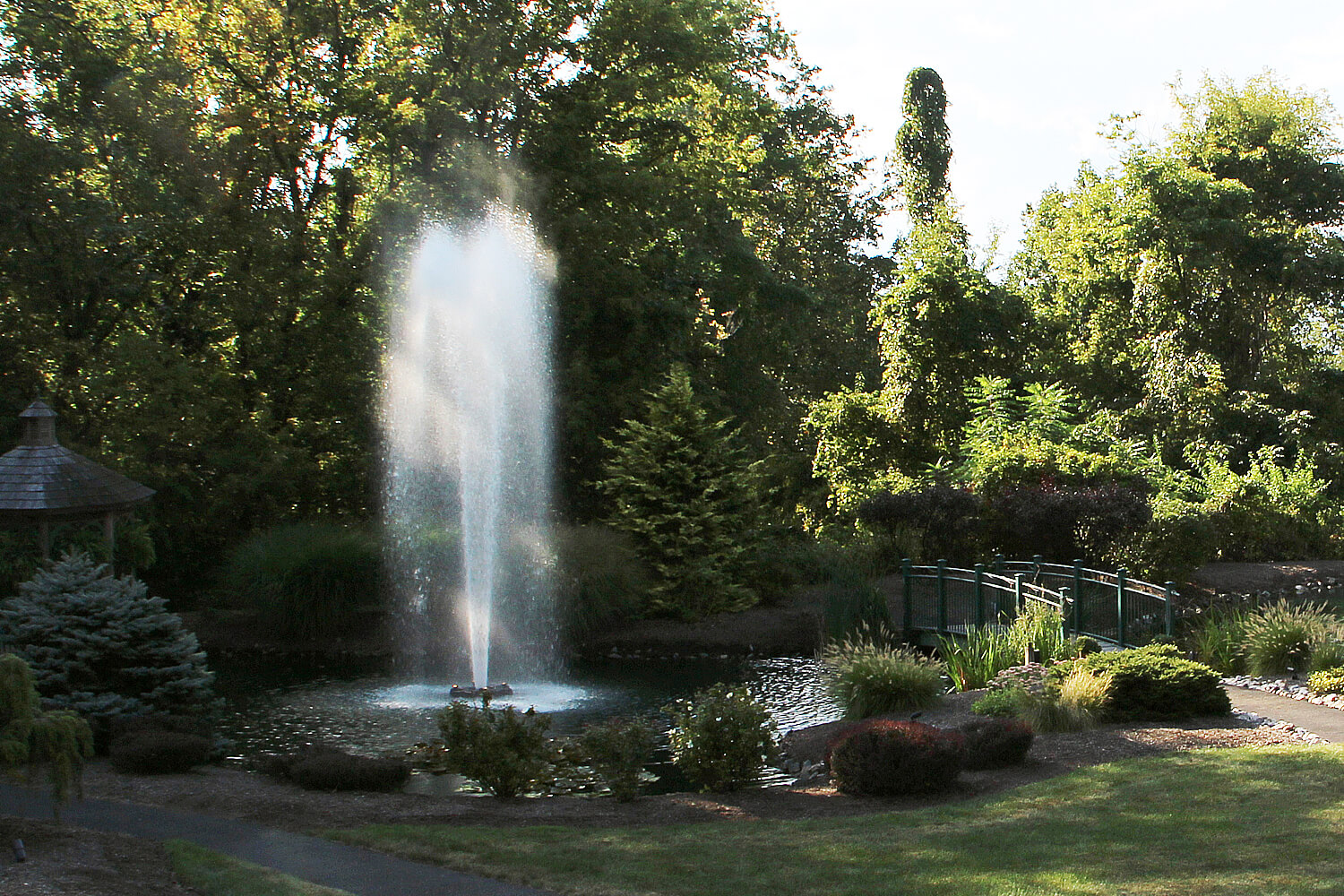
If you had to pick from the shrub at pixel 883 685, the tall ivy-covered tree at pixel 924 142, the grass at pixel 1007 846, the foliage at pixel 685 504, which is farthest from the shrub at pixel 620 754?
the tall ivy-covered tree at pixel 924 142

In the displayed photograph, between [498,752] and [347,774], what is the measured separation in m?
1.25

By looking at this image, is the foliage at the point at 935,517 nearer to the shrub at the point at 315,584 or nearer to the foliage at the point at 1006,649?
the foliage at the point at 1006,649

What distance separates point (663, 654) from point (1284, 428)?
20.1m

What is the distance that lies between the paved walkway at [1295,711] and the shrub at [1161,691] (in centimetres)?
50

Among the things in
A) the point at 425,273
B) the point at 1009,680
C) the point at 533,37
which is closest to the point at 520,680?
the point at 1009,680

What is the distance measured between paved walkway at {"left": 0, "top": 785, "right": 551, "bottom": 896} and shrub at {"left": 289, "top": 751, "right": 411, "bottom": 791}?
4.20ft

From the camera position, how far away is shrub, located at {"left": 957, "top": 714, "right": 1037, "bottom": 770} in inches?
404

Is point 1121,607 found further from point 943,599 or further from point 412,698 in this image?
point 412,698

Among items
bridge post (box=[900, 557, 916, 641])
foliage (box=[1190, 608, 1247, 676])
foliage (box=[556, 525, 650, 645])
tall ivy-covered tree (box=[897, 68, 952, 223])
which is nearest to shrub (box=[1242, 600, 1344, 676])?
foliage (box=[1190, 608, 1247, 676])

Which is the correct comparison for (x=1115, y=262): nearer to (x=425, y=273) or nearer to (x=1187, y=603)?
(x=1187, y=603)

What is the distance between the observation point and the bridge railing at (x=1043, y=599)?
16438mm

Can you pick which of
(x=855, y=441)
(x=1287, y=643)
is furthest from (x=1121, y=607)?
(x=855, y=441)

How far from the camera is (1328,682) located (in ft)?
42.3

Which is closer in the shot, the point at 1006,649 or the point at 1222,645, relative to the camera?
the point at 1222,645
